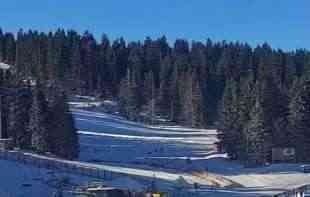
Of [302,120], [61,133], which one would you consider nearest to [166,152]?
[61,133]

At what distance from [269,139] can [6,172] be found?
130ft

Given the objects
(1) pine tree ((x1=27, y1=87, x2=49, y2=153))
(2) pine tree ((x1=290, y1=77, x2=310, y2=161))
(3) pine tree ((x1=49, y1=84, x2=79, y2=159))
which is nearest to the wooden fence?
(1) pine tree ((x1=27, y1=87, x2=49, y2=153))

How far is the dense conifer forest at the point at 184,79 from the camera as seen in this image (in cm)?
9725

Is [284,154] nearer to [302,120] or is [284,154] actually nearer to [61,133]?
[302,120]

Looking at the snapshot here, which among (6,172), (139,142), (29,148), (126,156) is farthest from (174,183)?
(139,142)

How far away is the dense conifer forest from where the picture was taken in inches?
3829

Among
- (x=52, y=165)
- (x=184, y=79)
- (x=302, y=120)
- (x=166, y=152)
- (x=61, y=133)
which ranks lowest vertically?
(x=52, y=165)

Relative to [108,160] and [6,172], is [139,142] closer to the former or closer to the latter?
[108,160]

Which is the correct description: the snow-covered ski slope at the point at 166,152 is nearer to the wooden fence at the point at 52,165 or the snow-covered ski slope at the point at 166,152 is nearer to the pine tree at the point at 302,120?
the pine tree at the point at 302,120

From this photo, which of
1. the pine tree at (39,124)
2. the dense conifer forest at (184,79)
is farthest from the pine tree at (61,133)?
the dense conifer forest at (184,79)

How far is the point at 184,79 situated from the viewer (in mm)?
157750

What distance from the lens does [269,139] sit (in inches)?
3622

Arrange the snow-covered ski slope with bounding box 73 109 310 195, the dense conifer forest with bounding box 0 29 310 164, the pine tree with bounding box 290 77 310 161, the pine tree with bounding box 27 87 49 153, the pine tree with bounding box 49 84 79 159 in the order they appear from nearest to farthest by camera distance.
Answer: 1. the snow-covered ski slope with bounding box 73 109 310 195
2. the pine tree with bounding box 27 87 49 153
3. the pine tree with bounding box 49 84 79 159
4. the pine tree with bounding box 290 77 310 161
5. the dense conifer forest with bounding box 0 29 310 164

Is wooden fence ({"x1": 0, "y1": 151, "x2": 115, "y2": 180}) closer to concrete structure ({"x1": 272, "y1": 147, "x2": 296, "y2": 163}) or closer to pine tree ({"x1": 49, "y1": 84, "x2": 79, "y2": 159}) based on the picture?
pine tree ({"x1": 49, "y1": 84, "x2": 79, "y2": 159})
